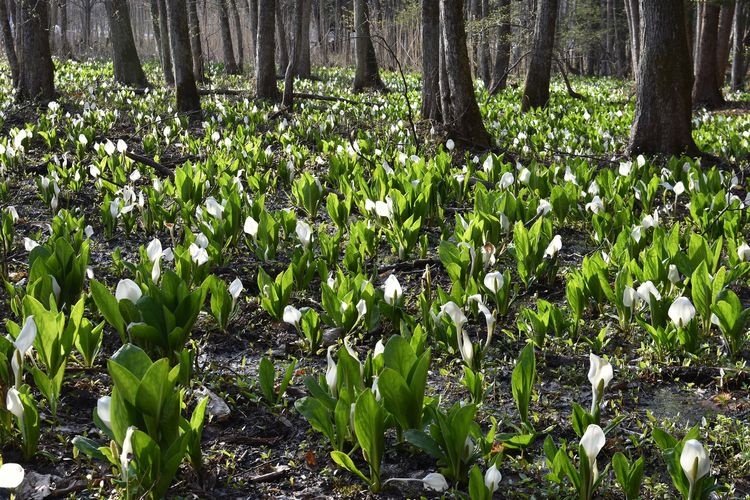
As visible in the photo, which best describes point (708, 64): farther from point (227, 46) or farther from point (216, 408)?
point (216, 408)

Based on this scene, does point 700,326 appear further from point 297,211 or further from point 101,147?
point 101,147

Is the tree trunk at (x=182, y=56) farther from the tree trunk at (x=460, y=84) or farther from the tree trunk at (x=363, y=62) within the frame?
the tree trunk at (x=363, y=62)

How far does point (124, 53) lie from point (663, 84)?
10.9 meters

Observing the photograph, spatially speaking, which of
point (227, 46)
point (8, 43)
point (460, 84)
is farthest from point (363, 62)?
point (460, 84)

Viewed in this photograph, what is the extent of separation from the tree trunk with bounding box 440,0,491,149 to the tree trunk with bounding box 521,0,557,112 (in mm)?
4706

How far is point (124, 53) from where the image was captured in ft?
46.9

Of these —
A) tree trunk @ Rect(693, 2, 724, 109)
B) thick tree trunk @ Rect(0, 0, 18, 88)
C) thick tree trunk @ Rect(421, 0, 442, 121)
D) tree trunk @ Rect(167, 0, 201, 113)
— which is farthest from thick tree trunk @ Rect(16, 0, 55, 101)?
tree trunk @ Rect(693, 2, 724, 109)

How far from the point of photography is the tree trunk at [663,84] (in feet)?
21.3

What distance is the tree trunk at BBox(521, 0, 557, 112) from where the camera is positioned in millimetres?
12055

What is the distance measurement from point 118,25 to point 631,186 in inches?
458

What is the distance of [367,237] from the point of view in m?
3.77

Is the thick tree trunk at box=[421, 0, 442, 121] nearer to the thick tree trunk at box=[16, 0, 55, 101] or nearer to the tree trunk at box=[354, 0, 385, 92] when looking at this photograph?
the tree trunk at box=[354, 0, 385, 92]

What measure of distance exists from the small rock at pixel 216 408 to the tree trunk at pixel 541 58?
10.3m

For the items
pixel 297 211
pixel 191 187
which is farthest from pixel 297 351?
pixel 297 211
